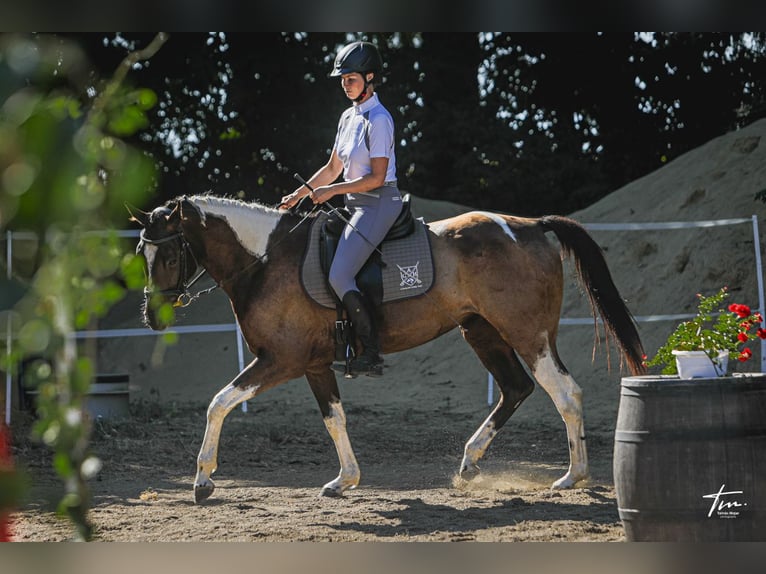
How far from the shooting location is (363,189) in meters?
4.89

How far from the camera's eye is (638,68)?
40.4ft

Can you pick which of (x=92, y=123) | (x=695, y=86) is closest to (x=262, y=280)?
(x=92, y=123)

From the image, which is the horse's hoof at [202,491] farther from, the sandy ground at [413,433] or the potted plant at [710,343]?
the potted plant at [710,343]

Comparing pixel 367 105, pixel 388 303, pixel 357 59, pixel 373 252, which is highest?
pixel 357 59

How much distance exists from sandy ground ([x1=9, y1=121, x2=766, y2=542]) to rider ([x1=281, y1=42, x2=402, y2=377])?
886 millimetres

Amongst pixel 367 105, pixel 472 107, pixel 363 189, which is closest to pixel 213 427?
pixel 363 189

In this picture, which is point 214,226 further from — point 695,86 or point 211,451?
point 695,86

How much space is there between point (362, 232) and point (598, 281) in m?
1.25

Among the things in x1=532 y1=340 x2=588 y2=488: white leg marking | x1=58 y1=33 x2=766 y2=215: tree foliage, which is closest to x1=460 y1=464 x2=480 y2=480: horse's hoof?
x1=532 y1=340 x2=588 y2=488: white leg marking

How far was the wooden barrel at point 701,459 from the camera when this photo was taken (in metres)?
3.42

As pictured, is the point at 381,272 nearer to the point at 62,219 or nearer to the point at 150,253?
the point at 150,253

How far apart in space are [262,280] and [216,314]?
7.33m

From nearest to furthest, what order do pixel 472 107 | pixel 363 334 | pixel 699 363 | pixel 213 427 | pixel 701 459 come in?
pixel 701 459
pixel 699 363
pixel 213 427
pixel 363 334
pixel 472 107

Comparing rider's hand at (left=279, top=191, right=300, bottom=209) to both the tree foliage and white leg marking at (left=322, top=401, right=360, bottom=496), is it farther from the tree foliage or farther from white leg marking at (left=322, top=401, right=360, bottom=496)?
the tree foliage
